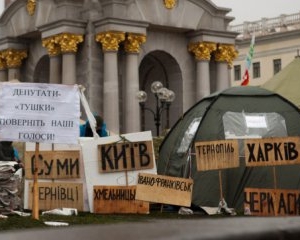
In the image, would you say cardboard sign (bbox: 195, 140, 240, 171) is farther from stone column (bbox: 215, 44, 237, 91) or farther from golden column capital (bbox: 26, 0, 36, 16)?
golden column capital (bbox: 26, 0, 36, 16)

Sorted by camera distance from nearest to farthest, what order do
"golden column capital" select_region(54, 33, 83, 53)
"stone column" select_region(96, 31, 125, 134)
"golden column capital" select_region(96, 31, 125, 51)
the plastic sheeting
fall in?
the plastic sheeting
"golden column capital" select_region(96, 31, 125, 51)
"stone column" select_region(96, 31, 125, 134)
"golden column capital" select_region(54, 33, 83, 53)

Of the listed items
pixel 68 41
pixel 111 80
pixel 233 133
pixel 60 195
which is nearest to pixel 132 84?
pixel 111 80

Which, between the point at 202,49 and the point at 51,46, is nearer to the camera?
the point at 51,46

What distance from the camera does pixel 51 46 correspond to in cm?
2952

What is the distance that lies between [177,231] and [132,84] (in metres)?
26.8

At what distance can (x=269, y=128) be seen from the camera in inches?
588

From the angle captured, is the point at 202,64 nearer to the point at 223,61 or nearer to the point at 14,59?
the point at 223,61

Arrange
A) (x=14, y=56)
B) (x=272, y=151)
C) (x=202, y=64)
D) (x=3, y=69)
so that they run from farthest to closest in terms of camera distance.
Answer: (x=3, y=69) → (x=14, y=56) → (x=202, y=64) → (x=272, y=151)

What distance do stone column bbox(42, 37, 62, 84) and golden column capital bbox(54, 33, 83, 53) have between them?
56 centimetres

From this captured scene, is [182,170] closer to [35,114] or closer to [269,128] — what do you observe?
[269,128]

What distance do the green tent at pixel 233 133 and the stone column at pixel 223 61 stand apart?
16463 mm

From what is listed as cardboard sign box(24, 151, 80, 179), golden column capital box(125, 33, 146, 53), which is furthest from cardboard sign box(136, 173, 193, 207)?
golden column capital box(125, 33, 146, 53)

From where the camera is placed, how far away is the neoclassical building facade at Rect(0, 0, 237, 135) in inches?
1129

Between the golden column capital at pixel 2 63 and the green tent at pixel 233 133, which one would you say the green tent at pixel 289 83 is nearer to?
the golden column capital at pixel 2 63
